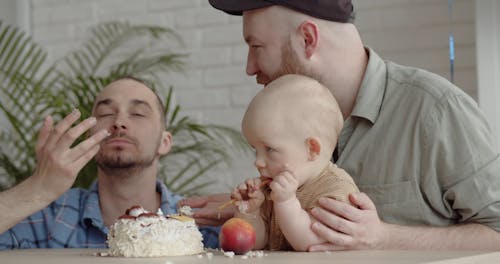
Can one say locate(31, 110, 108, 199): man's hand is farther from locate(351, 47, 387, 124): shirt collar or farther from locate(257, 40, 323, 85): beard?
locate(351, 47, 387, 124): shirt collar

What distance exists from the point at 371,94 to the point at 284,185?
1.53 ft

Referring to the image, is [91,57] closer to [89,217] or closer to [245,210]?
[89,217]

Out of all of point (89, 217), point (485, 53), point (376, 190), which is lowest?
point (89, 217)

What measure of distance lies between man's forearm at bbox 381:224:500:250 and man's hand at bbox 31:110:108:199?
0.72 metres

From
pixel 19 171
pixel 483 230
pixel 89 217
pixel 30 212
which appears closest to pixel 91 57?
pixel 19 171

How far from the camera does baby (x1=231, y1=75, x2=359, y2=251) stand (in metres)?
1.67

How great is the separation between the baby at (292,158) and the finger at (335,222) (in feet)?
0.09

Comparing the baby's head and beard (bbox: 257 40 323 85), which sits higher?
beard (bbox: 257 40 323 85)

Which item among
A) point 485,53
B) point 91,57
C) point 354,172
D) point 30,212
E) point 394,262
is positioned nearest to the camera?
point 394,262

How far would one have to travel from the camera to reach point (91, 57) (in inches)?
178

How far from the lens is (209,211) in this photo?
1.96 m

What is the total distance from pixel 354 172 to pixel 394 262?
62 cm

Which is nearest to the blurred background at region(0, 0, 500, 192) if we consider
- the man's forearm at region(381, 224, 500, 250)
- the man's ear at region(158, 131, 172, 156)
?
the man's ear at region(158, 131, 172, 156)

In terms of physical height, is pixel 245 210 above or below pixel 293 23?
below
